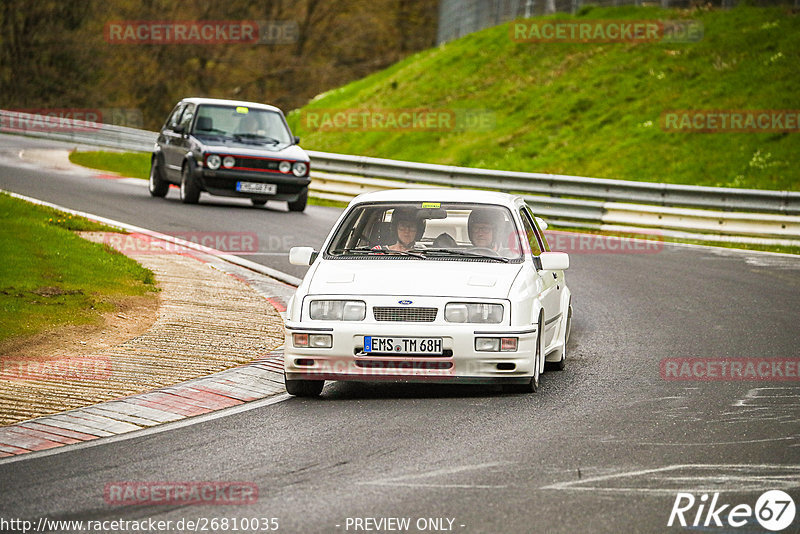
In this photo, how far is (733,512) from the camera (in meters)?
5.57

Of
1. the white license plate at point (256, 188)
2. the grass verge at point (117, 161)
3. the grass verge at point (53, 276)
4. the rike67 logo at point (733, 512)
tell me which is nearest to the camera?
the rike67 logo at point (733, 512)

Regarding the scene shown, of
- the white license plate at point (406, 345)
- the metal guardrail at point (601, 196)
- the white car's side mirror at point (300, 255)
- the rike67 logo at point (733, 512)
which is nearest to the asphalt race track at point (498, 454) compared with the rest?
the rike67 logo at point (733, 512)

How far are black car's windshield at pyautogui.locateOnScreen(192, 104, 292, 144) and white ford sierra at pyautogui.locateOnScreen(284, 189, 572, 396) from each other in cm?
1336

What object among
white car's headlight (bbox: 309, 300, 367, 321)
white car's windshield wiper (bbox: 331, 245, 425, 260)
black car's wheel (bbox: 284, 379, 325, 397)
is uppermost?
white car's windshield wiper (bbox: 331, 245, 425, 260)

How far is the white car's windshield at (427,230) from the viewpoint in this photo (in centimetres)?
933

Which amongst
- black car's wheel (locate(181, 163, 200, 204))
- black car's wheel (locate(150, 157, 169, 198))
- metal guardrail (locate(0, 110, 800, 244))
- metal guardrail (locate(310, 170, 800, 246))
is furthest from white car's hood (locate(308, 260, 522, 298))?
black car's wheel (locate(150, 157, 169, 198))

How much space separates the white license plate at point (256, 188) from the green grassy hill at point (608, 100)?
764 cm

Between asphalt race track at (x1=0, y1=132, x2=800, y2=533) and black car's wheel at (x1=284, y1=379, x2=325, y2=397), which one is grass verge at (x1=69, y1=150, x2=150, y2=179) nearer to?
asphalt race track at (x1=0, y1=132, x2=800, y2=533)

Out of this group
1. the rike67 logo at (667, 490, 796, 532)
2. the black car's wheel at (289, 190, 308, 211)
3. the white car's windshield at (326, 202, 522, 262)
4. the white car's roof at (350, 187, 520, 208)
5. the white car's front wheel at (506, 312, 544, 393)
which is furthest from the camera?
the black car's wheel at (289, 190, 308, 211)

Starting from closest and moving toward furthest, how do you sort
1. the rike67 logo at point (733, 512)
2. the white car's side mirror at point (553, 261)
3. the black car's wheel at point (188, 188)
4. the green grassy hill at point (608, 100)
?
the rike67 logo at point (733, 512)
the white car's side mirror at point (553, 261)
the black car's wheel at point (188, 188)
the green grassy hill at point (608, 100)

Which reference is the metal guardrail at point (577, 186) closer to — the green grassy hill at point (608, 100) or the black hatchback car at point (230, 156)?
the green grassy hill at point (608, 100)

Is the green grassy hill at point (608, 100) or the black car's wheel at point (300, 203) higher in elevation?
the green grassy hill at point (608, 100)

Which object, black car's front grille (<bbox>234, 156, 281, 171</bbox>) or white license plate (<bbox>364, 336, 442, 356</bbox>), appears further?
black car's front grille (<bbox>234, 156, 281, 171</bbox>)

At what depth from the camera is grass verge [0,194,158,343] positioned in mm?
10695
